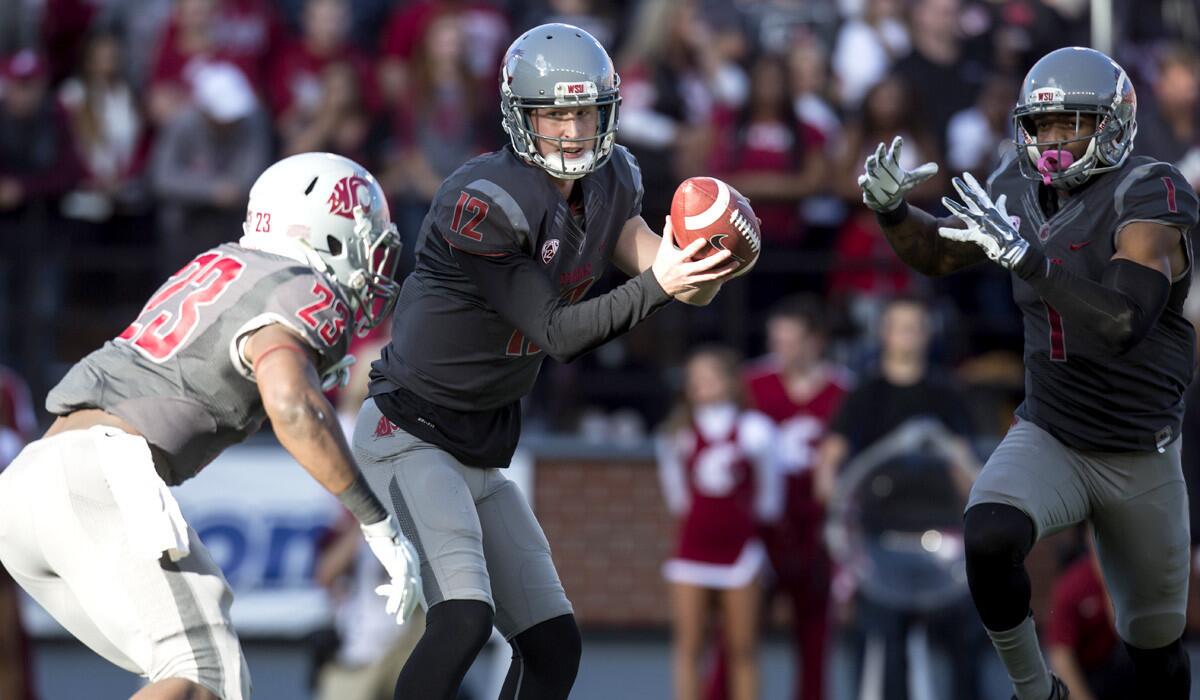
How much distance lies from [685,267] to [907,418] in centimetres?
399

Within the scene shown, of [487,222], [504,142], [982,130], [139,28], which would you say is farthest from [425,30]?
[487,222]

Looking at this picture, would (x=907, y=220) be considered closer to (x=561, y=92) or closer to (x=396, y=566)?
(x=561, y=92)

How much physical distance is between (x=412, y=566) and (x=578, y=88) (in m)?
1.45

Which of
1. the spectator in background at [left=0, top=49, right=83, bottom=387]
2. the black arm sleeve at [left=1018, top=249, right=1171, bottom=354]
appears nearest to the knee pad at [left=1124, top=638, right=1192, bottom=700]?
the black arm sleeve at [left=1018, top=249, right=1171, bottom=354]

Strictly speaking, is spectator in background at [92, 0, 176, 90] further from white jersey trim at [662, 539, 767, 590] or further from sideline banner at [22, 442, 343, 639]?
white jersey trim at [662, 539, 767, 590]

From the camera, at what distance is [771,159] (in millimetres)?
10117

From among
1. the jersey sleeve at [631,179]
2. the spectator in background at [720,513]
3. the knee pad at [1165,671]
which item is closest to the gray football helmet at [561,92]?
the jersey sleeve at [631,179]

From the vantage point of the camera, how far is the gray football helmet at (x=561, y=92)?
206 inches

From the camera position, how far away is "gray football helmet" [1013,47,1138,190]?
5.40 m

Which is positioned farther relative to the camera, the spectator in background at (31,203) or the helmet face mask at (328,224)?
the spectator in background at (31,203)

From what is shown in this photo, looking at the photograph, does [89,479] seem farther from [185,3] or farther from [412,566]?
[185,3]

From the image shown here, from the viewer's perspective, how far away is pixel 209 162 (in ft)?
32.9

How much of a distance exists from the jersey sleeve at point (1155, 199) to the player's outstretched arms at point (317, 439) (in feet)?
7.58

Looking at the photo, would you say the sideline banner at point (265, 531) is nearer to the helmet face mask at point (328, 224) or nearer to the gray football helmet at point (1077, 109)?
the helmet face mask at point (328, 224)
